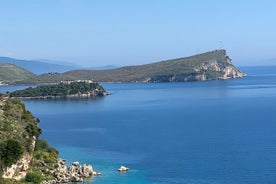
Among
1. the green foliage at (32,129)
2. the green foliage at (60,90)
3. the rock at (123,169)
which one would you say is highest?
the green foliage at (60,90)

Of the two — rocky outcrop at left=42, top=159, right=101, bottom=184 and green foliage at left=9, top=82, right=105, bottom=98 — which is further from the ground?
green foliage at left=9, top=82, right=105, bottom=98

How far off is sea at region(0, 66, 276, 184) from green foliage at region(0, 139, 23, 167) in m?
6.99

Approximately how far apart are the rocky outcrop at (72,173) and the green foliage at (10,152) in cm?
376

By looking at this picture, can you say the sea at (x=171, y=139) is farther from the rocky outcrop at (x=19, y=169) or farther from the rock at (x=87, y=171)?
the rocky outcrop at (x=19, y=169)

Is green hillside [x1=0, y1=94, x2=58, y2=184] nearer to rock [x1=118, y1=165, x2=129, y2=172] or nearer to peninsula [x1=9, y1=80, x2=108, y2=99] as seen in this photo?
rock [x1=118, y1=165, x2=129, y2=172]

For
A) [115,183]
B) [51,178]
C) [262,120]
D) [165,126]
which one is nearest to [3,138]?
[51,178]

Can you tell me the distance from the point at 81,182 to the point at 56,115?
59.2 m

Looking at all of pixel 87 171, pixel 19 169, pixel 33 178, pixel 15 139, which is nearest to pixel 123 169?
pixel 87 171

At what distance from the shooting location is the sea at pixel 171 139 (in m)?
47.0

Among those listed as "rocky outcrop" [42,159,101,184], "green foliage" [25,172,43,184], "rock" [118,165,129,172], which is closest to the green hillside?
"green foliage" [25,172,43,184]

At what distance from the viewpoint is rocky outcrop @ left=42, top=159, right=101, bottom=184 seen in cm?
4478

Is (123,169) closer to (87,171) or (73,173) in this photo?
(87,171)

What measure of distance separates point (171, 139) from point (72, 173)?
23.2 metres

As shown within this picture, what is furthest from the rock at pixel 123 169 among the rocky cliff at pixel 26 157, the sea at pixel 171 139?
the rocky cliff at pixel 26 157
